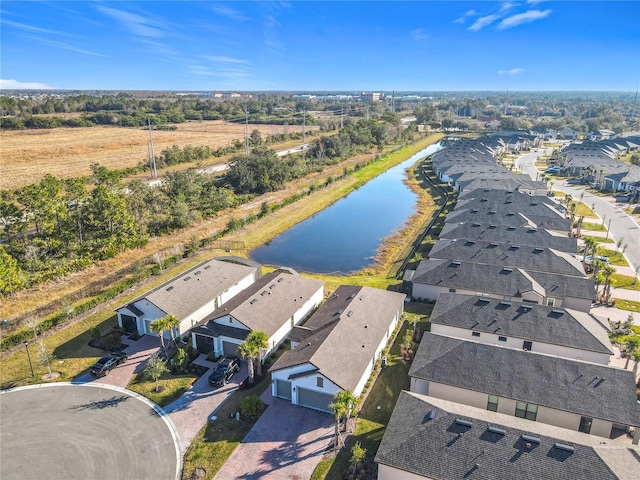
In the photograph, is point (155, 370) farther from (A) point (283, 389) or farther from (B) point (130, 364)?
(A) point (283, 389)

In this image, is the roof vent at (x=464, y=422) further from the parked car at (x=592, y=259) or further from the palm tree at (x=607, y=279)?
the parked car at (x=592, y=259)

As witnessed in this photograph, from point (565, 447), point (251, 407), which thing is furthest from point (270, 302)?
point (565, 447)

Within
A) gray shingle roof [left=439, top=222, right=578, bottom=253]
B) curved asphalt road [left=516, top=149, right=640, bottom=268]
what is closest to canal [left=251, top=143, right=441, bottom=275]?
gray shingle roof [left=439, top=222, right=578, bottom=253]

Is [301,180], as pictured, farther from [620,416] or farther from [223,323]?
[620,416]

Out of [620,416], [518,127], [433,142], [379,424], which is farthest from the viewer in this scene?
[518,127]

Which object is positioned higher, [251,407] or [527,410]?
[527,410]

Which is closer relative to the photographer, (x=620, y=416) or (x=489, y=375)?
(x=620, y=416)

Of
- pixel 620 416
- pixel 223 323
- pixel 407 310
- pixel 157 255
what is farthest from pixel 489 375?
pixel 157 255

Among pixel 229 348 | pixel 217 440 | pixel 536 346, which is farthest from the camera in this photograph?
pixel 229 348
